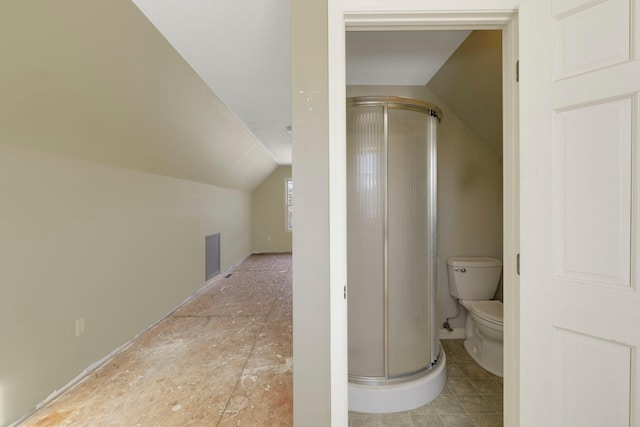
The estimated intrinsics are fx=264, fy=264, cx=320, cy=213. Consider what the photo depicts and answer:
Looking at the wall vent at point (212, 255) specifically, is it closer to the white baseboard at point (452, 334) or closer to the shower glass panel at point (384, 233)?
the shower glass panel at point (384, 233)

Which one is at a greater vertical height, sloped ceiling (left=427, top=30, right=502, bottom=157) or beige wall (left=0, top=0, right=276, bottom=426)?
sloped ceiling (left=427, top=30, right=502, bottom=157)

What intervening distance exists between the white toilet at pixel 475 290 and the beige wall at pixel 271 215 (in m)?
4.66

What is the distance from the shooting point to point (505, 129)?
1.12m

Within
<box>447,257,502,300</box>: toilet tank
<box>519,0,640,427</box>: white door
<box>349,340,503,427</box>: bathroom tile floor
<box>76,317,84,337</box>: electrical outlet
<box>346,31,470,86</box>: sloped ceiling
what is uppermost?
<box>346,31,470,86</box>: sloped ceiling

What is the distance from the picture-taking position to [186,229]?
3.34m

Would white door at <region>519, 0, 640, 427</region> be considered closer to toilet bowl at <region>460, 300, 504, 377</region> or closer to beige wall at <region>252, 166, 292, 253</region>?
toilet bowl at <region>460, 300, 504, 377</region>

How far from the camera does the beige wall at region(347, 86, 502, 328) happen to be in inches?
94.3

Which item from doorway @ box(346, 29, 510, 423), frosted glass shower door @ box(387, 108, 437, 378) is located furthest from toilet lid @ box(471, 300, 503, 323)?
frosted glass shower door @ box(387, 108, 437, 378)

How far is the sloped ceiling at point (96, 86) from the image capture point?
3.76 feet

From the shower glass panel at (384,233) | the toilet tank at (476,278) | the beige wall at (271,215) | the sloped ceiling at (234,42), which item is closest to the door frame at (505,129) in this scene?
the sloped ceiling at (234,42)

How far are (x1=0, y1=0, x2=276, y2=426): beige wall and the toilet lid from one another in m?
2.81

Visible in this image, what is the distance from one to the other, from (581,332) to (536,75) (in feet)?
3.14

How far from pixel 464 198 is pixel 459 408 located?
1628mm

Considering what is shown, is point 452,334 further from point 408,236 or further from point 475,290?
point 408,236
